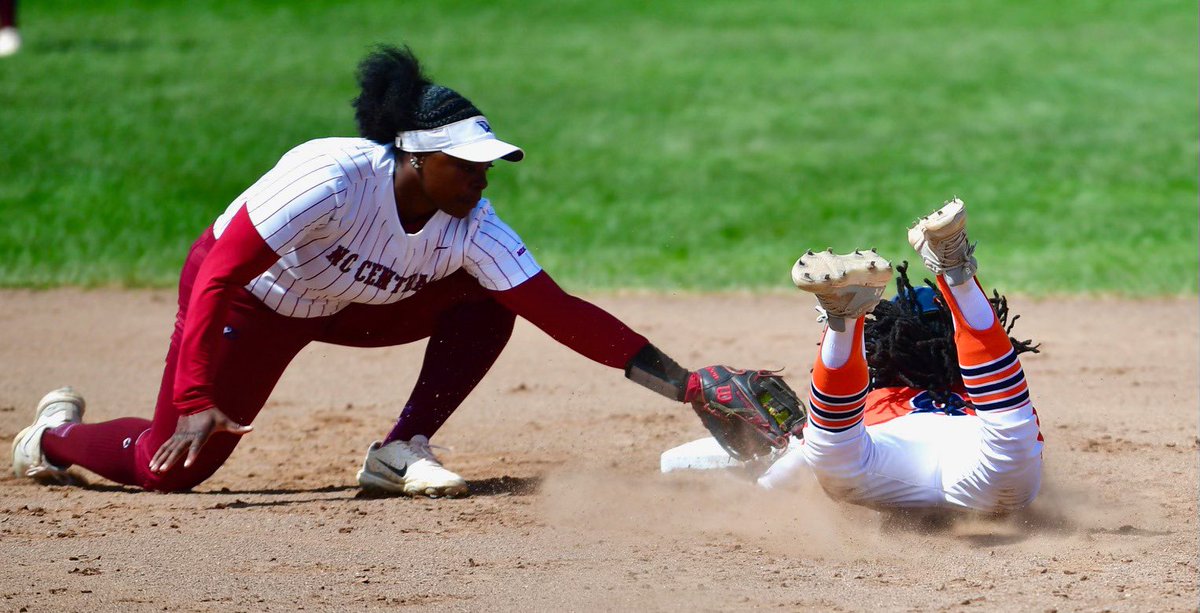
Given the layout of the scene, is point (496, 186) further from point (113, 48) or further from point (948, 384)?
point (948, 384)

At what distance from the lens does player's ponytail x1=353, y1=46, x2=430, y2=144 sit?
12.6 feet

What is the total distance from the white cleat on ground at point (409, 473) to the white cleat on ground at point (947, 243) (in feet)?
5.35

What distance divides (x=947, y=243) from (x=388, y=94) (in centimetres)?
160

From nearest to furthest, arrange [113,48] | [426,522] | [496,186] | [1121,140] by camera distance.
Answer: [426,522] → [496,186] → [1121,140] → [113,48]

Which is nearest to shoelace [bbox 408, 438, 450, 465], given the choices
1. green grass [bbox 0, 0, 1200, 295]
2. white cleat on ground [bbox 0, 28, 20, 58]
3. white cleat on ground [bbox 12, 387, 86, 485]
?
white cleat on ground [bbox 12, 387, 86, 485]

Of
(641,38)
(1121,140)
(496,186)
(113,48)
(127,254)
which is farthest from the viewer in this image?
(641,38)

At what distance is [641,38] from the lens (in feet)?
51.6

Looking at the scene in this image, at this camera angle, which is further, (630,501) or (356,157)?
(630,501)

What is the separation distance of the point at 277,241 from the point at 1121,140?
30.7ft

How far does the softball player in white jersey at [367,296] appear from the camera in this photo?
3.69 metres

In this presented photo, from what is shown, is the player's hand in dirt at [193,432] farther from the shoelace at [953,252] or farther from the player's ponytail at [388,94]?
the shoelace at [953,252]

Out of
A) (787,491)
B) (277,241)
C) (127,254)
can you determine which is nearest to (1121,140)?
(127,254)

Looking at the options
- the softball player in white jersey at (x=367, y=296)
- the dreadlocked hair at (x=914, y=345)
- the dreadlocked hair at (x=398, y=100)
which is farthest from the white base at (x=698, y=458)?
the dreadlocked hair at (x=398, y=100)

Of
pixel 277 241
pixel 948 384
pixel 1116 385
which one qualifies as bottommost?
pixel 1116 385
